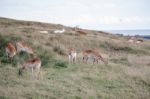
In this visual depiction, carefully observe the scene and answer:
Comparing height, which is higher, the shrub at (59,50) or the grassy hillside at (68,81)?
the shrub at (59,50)

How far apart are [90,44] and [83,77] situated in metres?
19.9

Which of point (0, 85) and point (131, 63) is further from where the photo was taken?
point (131, 63)

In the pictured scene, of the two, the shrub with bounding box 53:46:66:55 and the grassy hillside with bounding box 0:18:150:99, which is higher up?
the shrub with bounding box 53:46:66:55

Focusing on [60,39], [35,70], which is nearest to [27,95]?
[35,70]

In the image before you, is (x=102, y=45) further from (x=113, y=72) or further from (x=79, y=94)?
(x=79, y=94)

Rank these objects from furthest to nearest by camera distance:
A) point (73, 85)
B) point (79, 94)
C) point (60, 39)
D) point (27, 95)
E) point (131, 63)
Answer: point (60, 39) → point (131, 63) → point (73, 85) → point (79, 94) → point (27, 95)

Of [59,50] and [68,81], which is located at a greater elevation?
[59,50]

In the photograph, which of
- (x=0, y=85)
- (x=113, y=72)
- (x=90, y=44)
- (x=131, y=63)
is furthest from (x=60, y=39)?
(x=0, y=85)

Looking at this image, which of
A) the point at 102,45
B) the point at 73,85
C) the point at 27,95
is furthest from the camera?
the point at 102,45

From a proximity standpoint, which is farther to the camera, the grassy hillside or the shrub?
the shrub

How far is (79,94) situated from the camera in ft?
46.6

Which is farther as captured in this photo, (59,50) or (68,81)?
(59,50)

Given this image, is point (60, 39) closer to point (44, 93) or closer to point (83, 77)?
point (83, 77)

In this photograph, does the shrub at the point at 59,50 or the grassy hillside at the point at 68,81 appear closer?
the grassy hillside at the point at 68,81
